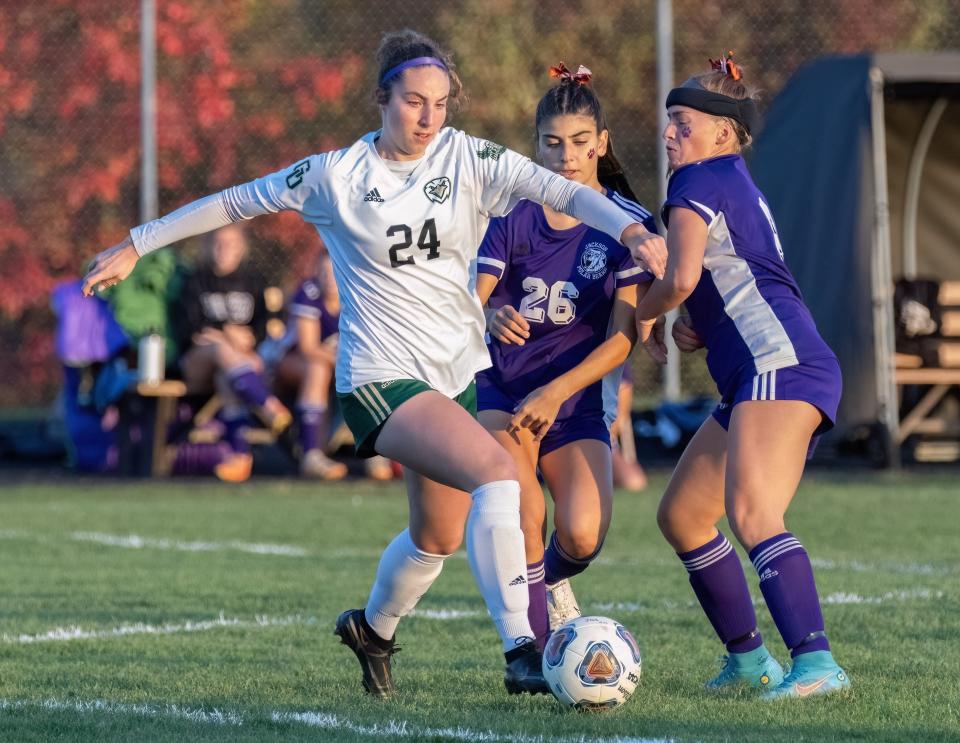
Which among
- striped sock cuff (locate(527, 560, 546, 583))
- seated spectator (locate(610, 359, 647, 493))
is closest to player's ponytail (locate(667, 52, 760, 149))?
striped sock cuff (locate(527, 560, 546, 583))

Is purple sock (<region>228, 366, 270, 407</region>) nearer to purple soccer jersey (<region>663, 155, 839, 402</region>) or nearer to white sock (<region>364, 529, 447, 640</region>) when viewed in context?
white sock (<region>364, 529, 447, 640</region>)

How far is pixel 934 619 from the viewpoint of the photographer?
19.8 ft

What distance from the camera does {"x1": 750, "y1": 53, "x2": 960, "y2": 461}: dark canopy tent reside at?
488 inches

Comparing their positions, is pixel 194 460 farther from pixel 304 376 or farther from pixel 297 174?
pixel 297 174

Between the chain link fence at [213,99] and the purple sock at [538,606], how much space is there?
32.5ft

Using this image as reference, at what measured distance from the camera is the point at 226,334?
1271cm

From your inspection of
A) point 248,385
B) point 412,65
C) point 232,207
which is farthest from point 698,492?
point 248,385

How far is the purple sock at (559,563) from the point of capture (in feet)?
17.9

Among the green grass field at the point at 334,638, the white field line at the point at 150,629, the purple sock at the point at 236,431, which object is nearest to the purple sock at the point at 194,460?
the purple sock at the point at 236,431

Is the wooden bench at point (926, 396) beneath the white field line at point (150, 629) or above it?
above

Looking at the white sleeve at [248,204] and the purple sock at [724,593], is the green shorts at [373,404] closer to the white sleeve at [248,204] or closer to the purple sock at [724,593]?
the white sleeve at [248,204]

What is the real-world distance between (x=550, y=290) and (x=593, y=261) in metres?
0.16

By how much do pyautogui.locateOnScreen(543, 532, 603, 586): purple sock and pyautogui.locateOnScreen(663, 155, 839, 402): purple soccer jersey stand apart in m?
0.91

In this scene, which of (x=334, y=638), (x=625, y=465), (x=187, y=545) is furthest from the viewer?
(x=625, y=465)
